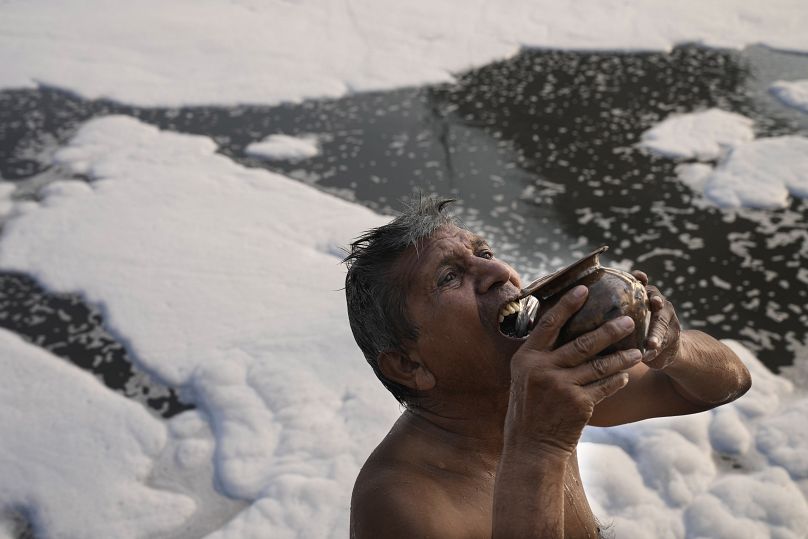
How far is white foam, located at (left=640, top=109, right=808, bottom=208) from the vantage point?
4.42 metres

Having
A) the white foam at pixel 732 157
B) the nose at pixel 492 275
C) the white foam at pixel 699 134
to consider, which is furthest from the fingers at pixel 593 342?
the white foam at pixel 699 134

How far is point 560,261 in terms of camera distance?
13.0 ft

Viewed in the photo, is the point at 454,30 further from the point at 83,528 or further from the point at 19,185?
the point at 83,528

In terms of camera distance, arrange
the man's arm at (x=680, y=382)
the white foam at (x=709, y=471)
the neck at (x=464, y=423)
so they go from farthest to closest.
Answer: the white foam at (x=709, y=471), the man's arm at (x=680, y=382), the neck at (x=464, y=423)

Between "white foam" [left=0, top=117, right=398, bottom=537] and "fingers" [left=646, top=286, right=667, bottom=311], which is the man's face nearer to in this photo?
"fingers" [left=646, top=286, right=667, bottom=311]

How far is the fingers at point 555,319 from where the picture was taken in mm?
1457

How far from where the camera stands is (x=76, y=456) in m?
2.94

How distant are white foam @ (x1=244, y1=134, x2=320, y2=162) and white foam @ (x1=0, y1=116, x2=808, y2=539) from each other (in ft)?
0.77

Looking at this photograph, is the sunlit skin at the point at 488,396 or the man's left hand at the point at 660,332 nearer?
the sunlit skin at the point at 488,396

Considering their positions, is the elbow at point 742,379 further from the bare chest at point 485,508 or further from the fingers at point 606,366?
the fingers at point 606,366

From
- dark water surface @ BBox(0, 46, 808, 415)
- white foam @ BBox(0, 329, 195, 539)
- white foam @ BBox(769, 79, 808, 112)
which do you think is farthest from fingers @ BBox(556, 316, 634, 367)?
white foam @ BBox(769, 79, 808, 112)

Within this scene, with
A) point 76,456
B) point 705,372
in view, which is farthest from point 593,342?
point 76,456

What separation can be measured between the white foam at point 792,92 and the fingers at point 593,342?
188 inches

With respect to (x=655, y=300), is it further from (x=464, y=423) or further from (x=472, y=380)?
(x=464, y=423)
